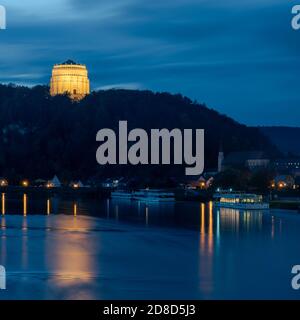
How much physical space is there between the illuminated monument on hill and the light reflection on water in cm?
4894

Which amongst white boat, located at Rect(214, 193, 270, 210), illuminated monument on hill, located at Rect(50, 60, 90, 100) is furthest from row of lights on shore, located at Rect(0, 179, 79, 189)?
white boat, located at Rect(214, 193, 270, 210)

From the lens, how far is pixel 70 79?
75875 mm

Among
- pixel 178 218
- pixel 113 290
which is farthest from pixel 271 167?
pixel 113 290

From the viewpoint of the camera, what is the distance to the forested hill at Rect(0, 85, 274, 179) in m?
58.8

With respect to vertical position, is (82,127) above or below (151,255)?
above

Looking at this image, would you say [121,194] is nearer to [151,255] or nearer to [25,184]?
[25,184]

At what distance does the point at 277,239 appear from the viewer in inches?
774

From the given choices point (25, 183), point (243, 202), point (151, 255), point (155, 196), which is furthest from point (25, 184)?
point (151, 255)

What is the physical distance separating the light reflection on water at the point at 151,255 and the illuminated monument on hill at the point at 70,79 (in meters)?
48.9

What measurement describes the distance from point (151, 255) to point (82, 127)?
1825 inches

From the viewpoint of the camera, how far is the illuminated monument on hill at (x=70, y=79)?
2972 inches

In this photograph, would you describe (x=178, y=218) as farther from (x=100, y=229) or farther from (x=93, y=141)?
(x=93, y=141)

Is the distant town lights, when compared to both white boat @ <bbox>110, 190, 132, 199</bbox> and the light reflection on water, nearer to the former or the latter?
white boat @ <bbox>110, 190, 132, 199</bbox>

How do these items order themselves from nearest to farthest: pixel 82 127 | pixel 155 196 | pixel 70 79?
pixel 155 196, pixel 82 127, pixel 70 79
